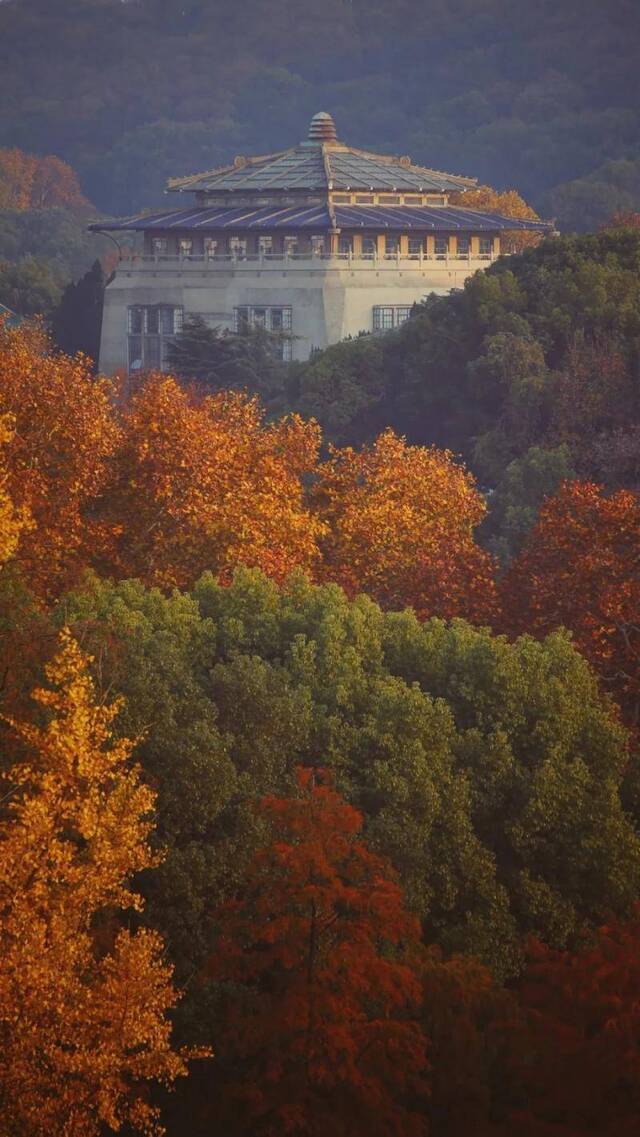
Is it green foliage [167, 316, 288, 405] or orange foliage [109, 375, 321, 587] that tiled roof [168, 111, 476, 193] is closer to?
green foliage [167, 316, 288, 405]

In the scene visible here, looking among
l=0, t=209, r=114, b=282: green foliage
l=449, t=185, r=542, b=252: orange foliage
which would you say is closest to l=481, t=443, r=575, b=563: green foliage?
l=449, t=185, r=542, b=252: orange foliage

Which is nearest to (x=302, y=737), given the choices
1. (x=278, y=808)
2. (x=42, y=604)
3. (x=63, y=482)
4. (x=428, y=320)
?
(x=278, y=808)

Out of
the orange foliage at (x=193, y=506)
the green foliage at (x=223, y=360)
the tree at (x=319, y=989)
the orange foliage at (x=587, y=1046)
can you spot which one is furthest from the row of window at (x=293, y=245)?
the orange foliage at (x=587, y=1046)

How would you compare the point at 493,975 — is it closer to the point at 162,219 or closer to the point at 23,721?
the point at 23,721

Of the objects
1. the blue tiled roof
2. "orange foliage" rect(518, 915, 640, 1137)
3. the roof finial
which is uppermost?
the roof finial

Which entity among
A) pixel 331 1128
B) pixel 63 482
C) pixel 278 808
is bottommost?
pixel 331 1128

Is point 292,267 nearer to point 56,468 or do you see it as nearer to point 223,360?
point 223,360

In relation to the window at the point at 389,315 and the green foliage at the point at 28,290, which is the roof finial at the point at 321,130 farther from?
the window at the point at 389,315
